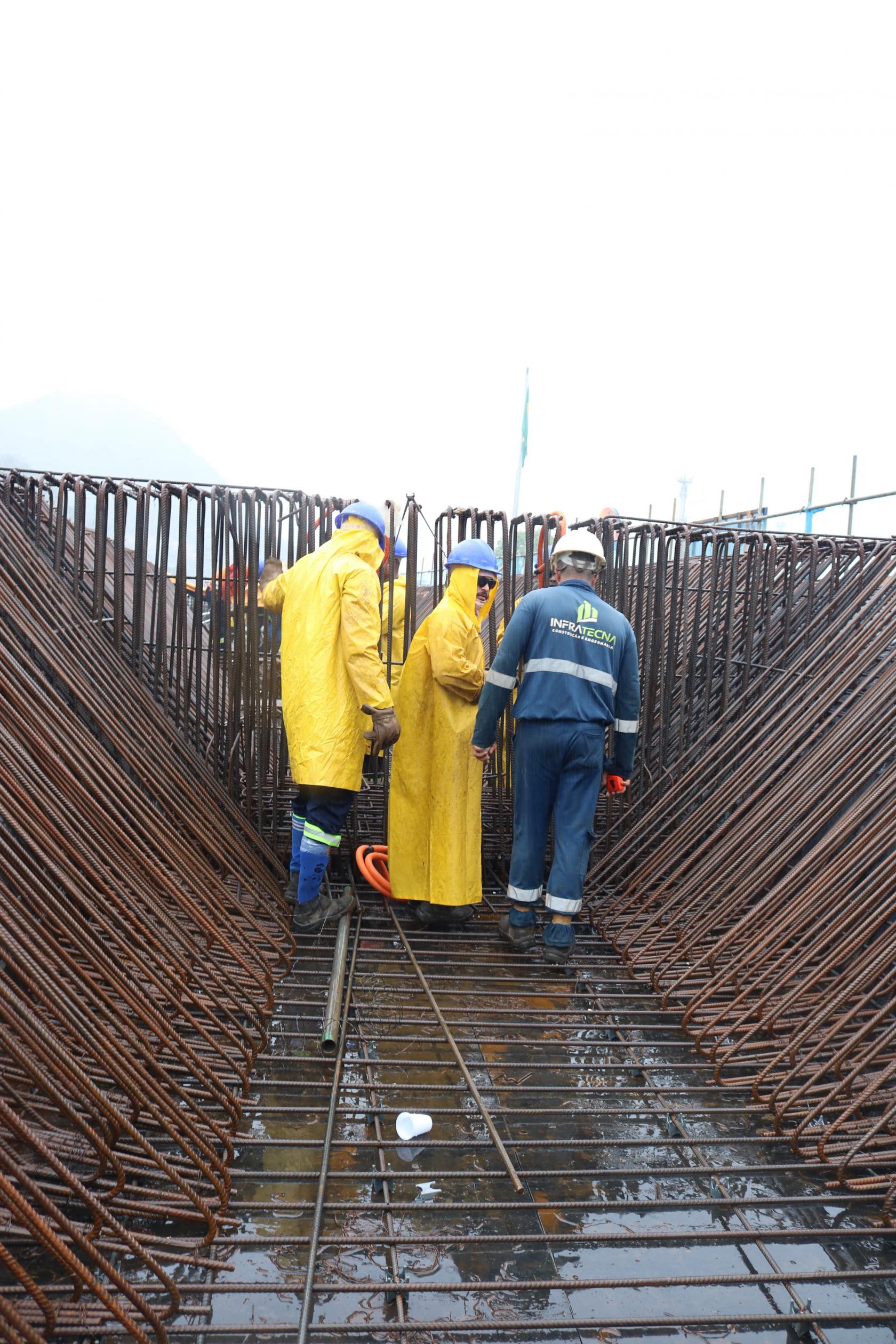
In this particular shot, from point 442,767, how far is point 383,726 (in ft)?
1.55

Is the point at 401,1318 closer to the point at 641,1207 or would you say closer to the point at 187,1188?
the point at 187,1188

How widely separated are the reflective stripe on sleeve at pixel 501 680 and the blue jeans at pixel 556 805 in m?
0.18

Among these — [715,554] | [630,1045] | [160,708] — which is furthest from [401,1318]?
[715,554]

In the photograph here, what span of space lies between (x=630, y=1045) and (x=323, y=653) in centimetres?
210

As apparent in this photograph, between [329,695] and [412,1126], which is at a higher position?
[329,695]

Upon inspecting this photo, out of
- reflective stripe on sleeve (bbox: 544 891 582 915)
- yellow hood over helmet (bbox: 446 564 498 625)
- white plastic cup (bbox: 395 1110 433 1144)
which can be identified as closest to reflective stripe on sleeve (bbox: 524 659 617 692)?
yellow hood over helmet (bbox: 446 564 498 625)

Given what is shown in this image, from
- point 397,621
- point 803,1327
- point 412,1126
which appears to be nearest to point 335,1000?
point 412,1126

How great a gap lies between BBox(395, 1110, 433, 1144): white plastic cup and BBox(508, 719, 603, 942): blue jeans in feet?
5.05

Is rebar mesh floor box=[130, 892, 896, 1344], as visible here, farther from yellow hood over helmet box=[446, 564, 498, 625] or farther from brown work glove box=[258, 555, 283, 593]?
brown work glove box=[258, 555, 283, 593]

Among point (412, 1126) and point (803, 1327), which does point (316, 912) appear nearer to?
point (412, 1126)

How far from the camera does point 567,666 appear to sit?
4.12m

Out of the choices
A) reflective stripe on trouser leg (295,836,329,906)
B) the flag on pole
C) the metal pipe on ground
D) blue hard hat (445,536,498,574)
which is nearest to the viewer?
the metal pipe on ground

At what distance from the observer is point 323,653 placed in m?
4.18

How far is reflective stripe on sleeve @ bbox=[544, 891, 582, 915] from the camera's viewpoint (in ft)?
13.4
